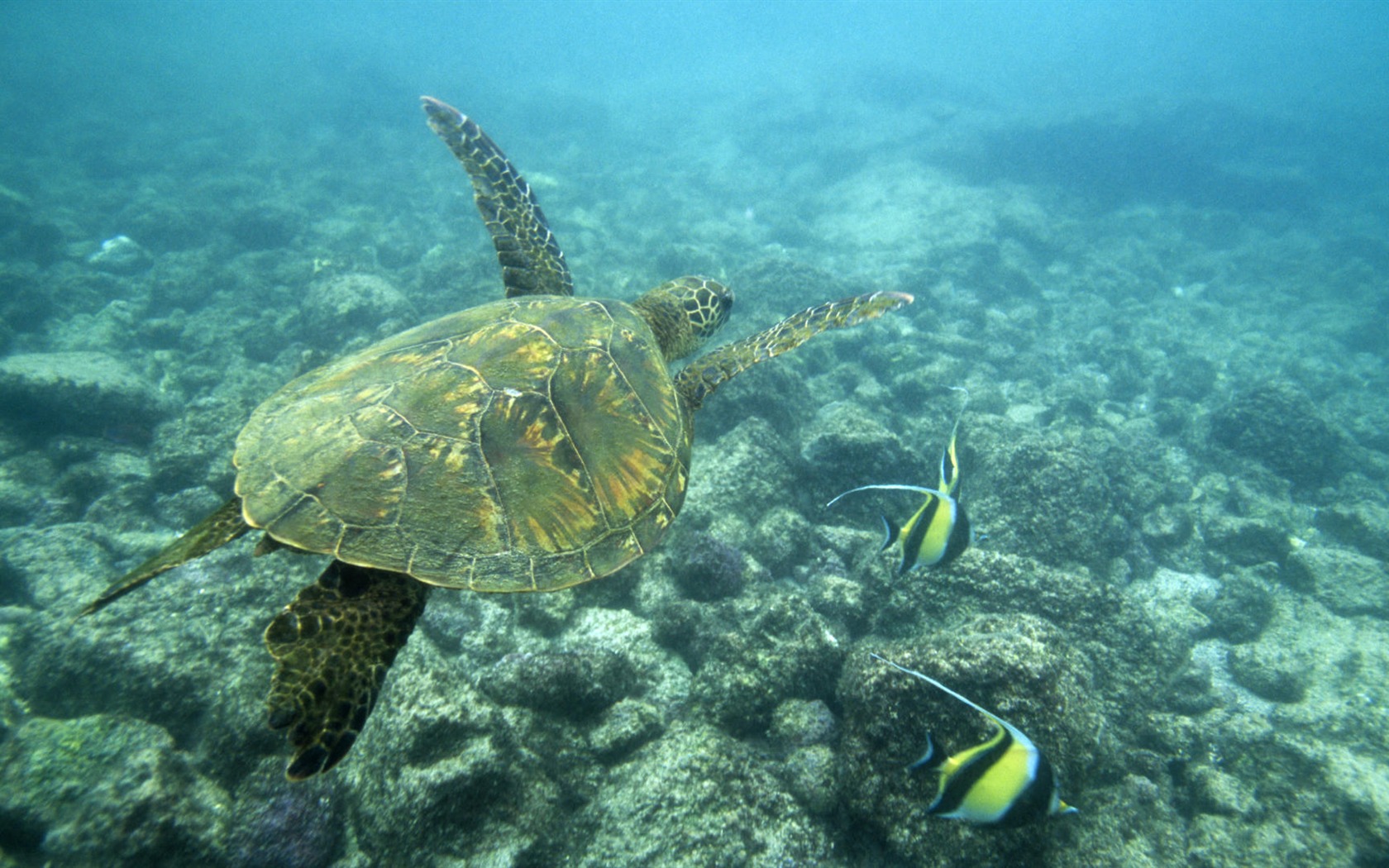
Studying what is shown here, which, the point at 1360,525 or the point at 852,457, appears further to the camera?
the point at 1360,525

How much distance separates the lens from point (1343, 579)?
19.6 ft

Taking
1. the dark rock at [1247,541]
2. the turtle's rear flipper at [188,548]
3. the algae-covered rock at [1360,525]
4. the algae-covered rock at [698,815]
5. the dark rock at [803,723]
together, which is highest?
the turtle's rear flipper at [188,548]

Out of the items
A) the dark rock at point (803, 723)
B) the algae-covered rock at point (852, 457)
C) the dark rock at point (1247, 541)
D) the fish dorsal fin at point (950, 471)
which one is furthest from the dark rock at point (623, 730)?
the dark rock at point (1247, 541)

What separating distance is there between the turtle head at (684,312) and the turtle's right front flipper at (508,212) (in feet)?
3.48

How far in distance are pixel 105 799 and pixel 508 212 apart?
15.9ft

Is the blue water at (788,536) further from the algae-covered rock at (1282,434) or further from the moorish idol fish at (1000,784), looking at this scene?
the moorish idol fish at (1000,784)

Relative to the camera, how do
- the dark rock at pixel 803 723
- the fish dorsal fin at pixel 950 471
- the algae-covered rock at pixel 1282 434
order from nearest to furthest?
the dark rock at pixel 803 723
the fish dorsal fin at pixel 950 471
the algae-covered rock at pixel 1282 434

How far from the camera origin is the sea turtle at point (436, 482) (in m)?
2.25

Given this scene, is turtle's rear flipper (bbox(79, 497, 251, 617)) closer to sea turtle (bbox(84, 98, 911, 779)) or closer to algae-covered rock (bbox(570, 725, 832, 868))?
sea turtle (bbox(84, 98, 911, 779))

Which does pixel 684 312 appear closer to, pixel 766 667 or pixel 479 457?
pixel 479 457

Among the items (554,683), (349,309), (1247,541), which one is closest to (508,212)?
(554,683)

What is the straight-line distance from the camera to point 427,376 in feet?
9.39

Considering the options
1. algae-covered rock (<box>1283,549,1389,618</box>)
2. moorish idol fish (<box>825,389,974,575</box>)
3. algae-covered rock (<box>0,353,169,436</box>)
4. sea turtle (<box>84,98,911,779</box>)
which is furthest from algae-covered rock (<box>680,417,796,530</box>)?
algae-covered rock (<box>0,353,169,436</box>)

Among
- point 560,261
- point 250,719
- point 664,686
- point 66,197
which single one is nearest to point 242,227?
point 66,197
